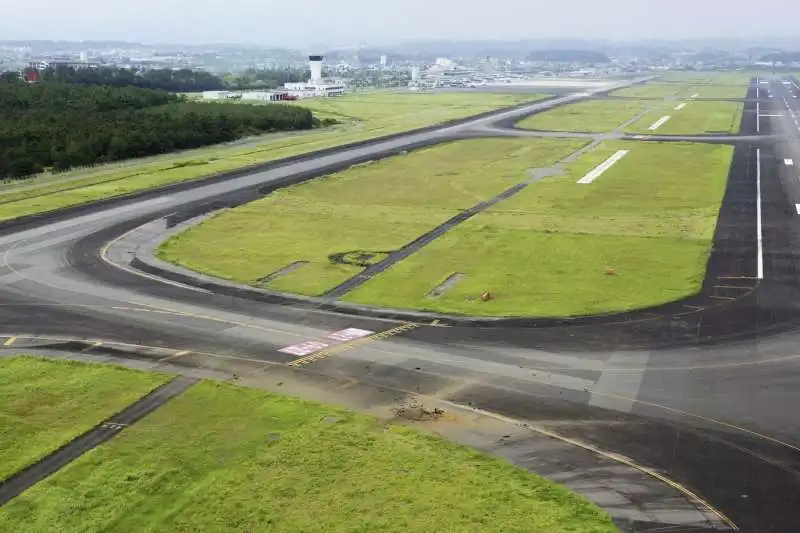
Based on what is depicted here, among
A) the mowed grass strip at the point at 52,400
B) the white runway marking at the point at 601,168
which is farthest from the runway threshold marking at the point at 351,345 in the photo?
the white runway marking at the point at 601,168

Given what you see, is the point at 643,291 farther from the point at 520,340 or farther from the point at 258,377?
the point at 258,377

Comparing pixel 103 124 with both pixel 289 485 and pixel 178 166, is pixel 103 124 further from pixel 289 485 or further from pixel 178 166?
pixel 289 485

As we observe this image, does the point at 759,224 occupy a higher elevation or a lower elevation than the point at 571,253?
higher

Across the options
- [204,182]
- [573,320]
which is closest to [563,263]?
[573,320]

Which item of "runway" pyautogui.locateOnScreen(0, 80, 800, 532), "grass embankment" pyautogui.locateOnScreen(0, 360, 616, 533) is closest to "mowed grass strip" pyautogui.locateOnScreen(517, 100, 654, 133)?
"runway" pyautogui.locateOnScreen(0, 80, 800, 532)

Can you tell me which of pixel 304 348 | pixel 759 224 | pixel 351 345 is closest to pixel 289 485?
pixel 304 348

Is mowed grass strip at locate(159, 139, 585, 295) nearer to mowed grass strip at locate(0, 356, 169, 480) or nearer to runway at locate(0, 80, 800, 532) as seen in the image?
runway at locate(0, 80, 800, 532)

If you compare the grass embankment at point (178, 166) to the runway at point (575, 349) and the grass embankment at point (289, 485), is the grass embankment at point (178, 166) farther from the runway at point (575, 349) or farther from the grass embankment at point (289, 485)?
the grass embankment at point (289, 485)
